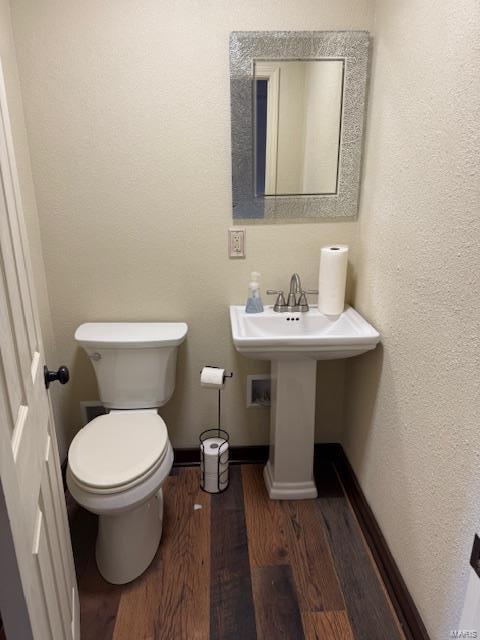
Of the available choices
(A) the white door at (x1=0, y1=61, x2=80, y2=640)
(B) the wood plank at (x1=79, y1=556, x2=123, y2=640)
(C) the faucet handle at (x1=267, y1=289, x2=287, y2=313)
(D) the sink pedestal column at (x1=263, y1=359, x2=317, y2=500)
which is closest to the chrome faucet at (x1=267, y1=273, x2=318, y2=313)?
(C) the faucet handle at (x1=267, y1=289, x2=287, y2=313)

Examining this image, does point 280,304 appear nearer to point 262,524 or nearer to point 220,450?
point 220,450

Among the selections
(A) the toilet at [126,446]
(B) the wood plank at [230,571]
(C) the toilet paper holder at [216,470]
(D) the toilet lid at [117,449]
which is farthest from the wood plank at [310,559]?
(D) the toilet lid at [117,449]

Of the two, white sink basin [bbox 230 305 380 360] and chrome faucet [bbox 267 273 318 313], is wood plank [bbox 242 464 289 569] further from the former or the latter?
chrome faucet [bbox 267 273 318 313]

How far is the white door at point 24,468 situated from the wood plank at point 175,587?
27cm

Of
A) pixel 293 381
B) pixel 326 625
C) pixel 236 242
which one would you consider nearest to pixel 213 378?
pixel 293 381

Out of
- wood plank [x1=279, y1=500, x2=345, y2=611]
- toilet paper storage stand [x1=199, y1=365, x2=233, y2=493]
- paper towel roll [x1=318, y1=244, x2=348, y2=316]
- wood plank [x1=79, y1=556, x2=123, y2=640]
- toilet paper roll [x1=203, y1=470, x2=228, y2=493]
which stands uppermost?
paper towel roll [x1=318, y1=244, x2=348, y2=316]

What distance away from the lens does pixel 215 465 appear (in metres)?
2.00

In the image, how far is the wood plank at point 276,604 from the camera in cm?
144

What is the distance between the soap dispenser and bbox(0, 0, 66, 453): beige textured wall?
0.85 meters

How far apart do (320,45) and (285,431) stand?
1524mm

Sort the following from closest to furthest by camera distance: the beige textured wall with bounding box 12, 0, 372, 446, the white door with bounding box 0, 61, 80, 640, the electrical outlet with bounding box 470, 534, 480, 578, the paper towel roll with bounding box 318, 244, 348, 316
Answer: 1. the white door with bounding box 0, 61, 80, 640
2. the electrical outlet with bounding box 470, 534, 480, 578
3. the beige textured wall with bounding box 12, 0, 372, 446
4. the paper towel roll with bounding box 318, 244, 348, 316

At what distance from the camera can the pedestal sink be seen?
174 cm

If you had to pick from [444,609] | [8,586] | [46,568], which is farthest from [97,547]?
[444,609]

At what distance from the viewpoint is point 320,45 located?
1.69 metres
